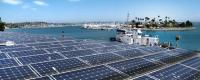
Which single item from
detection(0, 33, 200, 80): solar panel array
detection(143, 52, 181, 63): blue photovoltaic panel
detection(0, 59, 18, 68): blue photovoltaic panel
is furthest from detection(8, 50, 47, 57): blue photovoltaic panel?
detection(143, 52, 181, 63): blue photovoltaic panel

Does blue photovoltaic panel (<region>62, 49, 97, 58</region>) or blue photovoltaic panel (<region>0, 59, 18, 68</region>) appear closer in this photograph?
blue photovoltaic panel (<region>0, 59, 18, 68</region>)

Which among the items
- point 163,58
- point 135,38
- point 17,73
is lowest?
point 135,38

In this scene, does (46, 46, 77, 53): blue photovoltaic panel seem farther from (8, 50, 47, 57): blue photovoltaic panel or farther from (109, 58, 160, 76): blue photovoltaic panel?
(109, 58, 160, 76): blue photovoltaic panel

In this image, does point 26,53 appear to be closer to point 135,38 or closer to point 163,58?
point 163,58

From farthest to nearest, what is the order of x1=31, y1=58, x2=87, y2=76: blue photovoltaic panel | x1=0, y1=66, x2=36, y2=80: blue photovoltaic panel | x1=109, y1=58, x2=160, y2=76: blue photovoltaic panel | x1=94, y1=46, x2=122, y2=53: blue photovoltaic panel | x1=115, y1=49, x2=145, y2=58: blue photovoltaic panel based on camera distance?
1. x1=94, y1=46, x2=122, y2=53: blue photovoltaic panel
2. x1=115, y1=49, x2=145, y2=58: blue photovoltaic panel
3. x1=109, y1=58, x2=160, y2=76: blue photovoltaic panel
4. x1=31, y1=58, x2=87, y2=76: blue photovoltaic panel
5. x1=0, y1=66, x2=36, y2=80: blue photovoltaic panel

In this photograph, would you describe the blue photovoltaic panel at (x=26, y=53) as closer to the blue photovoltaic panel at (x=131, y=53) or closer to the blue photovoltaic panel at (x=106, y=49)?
the blue photovoltaic panel at (x=106, y=49)

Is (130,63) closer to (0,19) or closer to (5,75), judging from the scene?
(5,75)

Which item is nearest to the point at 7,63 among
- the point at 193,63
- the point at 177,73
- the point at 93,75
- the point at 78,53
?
the point at 93,75
